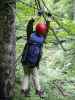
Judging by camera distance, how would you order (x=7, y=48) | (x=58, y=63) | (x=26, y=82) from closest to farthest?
(x=7, y=48) → (x=26, y=82) → (x=58, y=63)

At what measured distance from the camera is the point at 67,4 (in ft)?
55.9

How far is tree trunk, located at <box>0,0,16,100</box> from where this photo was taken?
6008mm

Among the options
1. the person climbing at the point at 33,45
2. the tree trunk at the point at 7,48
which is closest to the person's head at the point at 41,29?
the person climbing at the point at 33,45

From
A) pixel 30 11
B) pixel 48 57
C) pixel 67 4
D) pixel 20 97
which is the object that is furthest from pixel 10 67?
pixel 67 4

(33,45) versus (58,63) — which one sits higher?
(33,45)

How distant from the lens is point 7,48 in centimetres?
610

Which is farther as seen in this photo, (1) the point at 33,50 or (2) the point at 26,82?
(2) the point at 26,82

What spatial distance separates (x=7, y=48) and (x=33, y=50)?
469 millimetres

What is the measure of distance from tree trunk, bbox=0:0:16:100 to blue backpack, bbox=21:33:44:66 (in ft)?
0.84

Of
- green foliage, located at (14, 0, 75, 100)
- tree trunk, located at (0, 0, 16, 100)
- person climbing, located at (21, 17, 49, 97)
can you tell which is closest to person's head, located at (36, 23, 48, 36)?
person climbing, located at (21, 17, 49, 97)

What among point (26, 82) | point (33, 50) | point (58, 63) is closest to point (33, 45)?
point (33, 50)

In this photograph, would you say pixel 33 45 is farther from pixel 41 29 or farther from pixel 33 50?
pixel 41 29

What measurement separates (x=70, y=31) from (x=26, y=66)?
5.96 ft

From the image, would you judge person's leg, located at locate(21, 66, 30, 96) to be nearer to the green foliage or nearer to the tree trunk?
the green foliage
